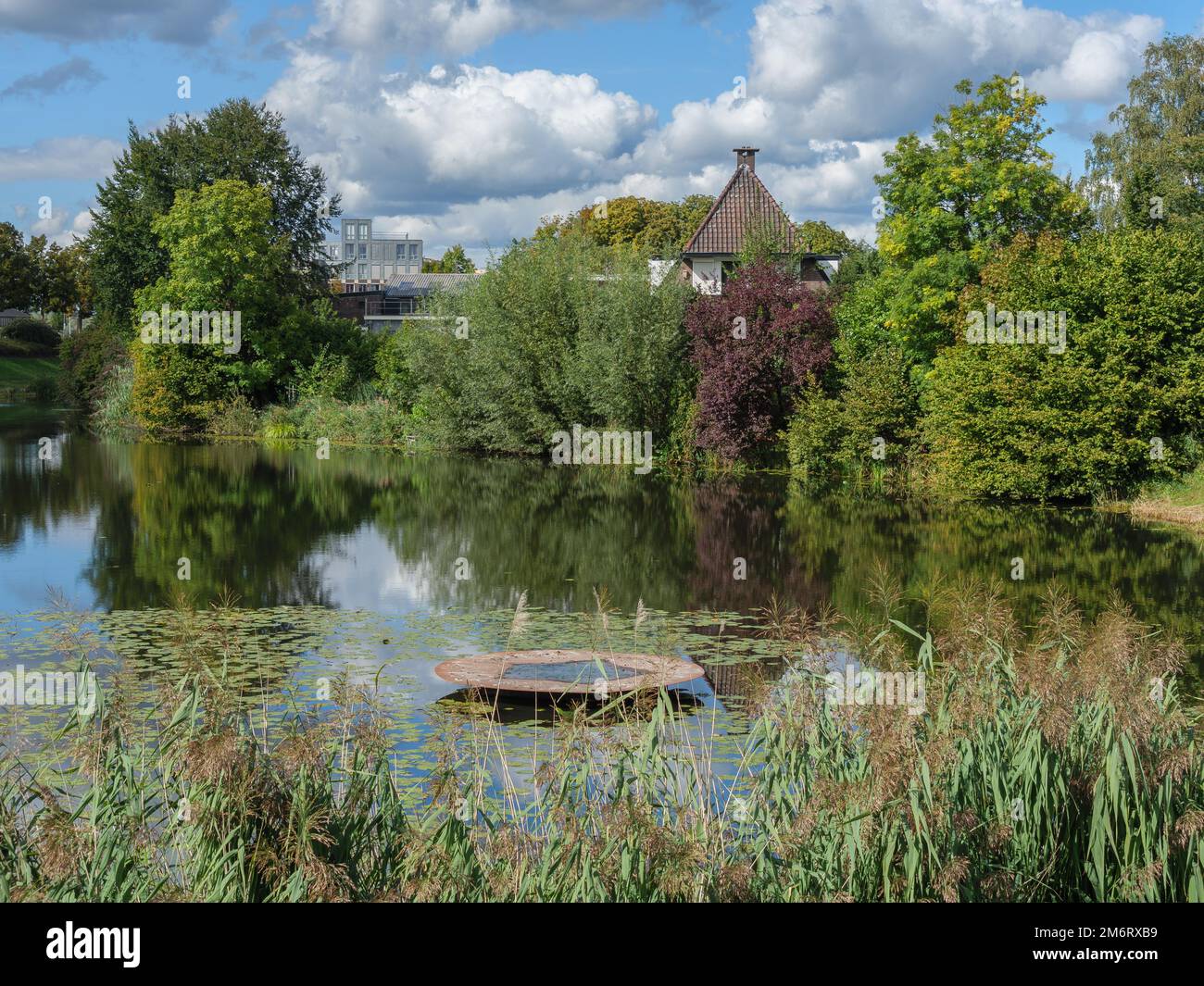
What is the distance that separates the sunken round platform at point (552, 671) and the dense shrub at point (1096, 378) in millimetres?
15978

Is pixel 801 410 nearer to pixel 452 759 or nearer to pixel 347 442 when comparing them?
pixel 347 442

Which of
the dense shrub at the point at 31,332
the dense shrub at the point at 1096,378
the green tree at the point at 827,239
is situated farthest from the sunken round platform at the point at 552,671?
the dense shrub at the point at 31,332

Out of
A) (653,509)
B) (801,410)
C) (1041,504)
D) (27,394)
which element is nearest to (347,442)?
(801,410)

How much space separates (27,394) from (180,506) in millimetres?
53721

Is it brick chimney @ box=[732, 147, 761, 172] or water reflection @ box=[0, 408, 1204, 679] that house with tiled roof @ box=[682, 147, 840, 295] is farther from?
water reflection @ box=[0, 408, 1204, 679]

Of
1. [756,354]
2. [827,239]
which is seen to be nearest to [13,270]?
[827,239]

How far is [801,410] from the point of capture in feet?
108

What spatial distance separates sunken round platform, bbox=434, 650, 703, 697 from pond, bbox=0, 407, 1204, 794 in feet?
0.98

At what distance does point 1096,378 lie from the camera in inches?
965

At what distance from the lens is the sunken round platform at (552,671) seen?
410 inches

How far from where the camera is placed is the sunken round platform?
34.2 ft

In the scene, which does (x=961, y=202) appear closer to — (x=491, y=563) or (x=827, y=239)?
(x=491, y=563)
